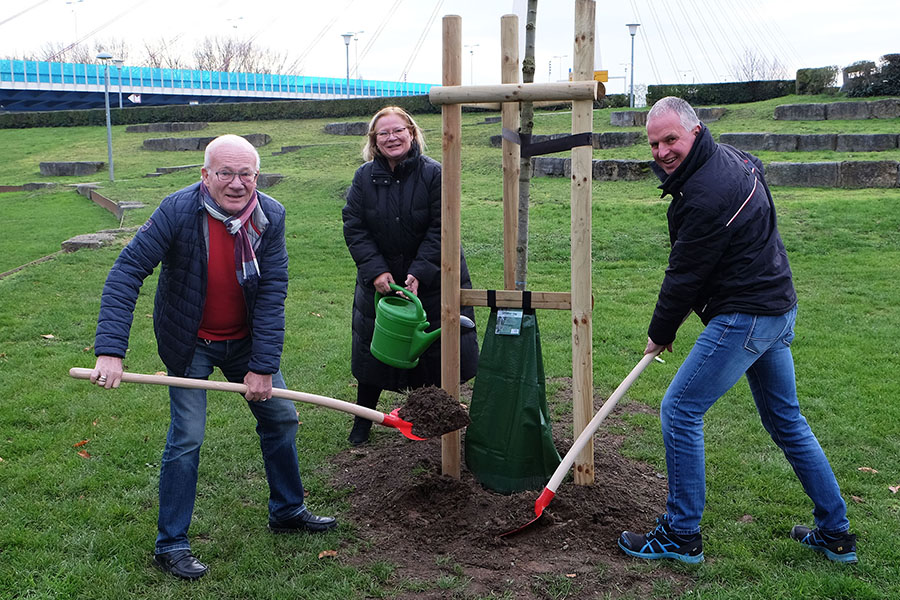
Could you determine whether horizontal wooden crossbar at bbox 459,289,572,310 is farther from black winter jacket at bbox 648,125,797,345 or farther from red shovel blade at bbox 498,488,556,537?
red shovel blade at bbox 498,488,556,537

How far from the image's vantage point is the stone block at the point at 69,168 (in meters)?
27.3

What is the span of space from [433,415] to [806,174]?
12696 mm

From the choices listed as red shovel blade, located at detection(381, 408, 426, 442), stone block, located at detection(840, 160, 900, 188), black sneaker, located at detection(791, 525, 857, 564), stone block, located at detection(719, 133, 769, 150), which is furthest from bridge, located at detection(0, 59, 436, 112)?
black sneaker, located at detection(791, 525, 857, 564)

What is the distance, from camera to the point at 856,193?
44.7 feet

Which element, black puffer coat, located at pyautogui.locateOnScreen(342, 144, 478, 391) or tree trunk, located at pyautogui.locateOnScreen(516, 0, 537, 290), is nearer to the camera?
tree trunk, located at pyautogui.locateOnScreen(516, 0, 537, 290)

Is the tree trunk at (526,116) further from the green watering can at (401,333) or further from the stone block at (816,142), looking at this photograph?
the stone block at (816,142)

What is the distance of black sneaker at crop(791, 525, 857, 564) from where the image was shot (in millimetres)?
3578

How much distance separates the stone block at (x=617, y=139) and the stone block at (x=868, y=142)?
4.93 metres

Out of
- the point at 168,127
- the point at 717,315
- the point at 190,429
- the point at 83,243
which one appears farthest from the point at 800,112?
the point at 168,127

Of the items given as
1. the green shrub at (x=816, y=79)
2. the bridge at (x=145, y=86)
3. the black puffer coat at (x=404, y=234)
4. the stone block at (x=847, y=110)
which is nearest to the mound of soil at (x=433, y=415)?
the black puffer coat at (x=404, y=234)

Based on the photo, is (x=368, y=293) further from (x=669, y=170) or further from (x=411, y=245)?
(x=669, y=170)

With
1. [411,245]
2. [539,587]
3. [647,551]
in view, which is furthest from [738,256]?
[411,245]

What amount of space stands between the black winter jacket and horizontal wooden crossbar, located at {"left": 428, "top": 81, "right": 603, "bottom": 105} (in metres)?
0.52

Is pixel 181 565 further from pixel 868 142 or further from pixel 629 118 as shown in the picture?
pixel 629 118
